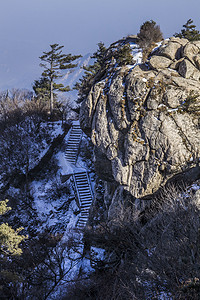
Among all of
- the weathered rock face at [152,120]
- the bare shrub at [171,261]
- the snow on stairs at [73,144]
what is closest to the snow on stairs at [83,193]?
the snow on stairs at [73,144]

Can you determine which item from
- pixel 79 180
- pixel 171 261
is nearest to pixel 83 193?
pixel 79 180

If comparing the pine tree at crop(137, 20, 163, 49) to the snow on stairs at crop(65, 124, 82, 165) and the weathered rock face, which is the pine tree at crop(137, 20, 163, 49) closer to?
the weathered rock face

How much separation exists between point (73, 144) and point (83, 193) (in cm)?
722

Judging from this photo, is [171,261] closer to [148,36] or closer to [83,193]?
[83,193]

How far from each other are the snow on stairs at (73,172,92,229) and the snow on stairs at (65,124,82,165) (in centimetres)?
244

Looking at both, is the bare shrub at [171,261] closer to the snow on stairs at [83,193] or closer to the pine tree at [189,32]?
the snow on stairs at [83,193]

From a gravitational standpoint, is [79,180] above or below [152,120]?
below

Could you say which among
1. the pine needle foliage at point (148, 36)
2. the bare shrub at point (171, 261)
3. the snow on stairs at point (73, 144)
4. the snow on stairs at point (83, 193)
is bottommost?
the snow on stairs at point (83, 193)

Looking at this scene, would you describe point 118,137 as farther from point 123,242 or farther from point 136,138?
point 123,242

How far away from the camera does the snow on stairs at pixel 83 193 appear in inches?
895

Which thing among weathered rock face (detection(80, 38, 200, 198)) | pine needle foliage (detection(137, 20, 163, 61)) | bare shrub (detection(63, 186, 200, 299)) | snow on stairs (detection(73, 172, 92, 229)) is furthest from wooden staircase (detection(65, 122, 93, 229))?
pine needle foliage (detection(137, 20, 163, 61))

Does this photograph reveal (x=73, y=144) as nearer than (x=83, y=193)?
No

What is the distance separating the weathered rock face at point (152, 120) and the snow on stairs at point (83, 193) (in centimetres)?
842

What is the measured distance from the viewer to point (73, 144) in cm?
2925
